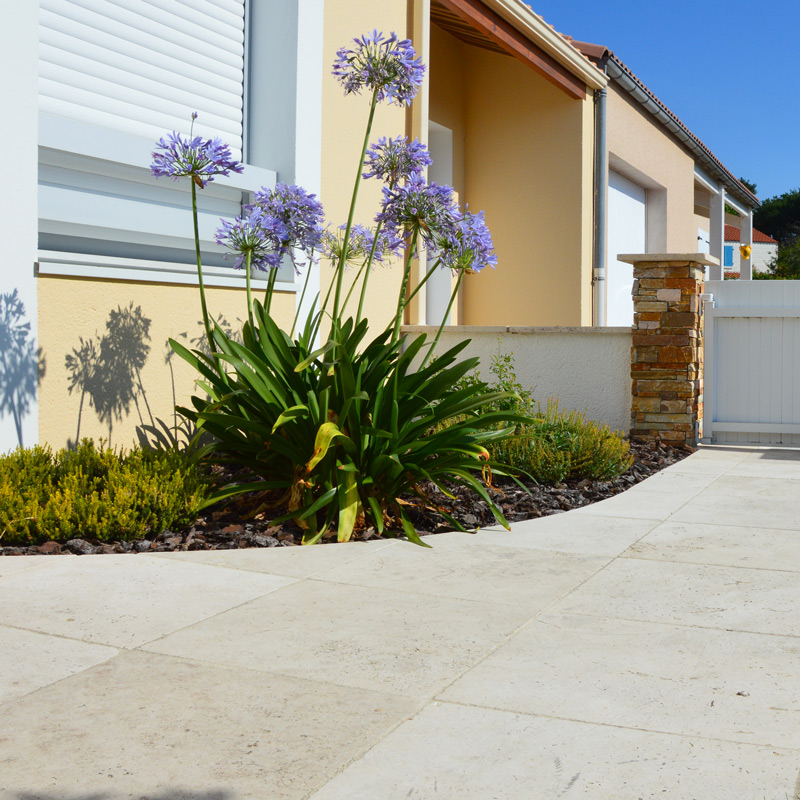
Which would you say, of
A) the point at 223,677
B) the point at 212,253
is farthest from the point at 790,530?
the point at 212,253

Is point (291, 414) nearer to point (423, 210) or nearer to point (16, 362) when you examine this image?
point (423, 210)

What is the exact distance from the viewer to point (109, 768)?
7.76 feet

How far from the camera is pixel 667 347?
8398mm

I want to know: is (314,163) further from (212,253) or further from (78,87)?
(78,87)

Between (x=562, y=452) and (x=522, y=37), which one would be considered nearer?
(x=562, y=452)

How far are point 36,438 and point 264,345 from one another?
60.4 inches

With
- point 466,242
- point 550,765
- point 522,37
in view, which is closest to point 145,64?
A: point 466,242

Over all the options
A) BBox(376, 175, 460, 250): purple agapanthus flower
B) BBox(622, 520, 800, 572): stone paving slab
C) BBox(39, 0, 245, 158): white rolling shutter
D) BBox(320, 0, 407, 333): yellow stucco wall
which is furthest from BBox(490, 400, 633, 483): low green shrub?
BBox(39, 0, 245, 158): white rolling shutter

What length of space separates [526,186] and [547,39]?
2.04 m

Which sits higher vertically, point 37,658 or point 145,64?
point 145,64

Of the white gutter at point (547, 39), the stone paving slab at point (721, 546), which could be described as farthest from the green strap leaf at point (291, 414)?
the white gutter at point (547, 39)

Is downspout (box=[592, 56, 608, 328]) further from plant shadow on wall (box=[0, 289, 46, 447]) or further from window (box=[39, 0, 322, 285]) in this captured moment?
plant shadow on wall (box=[0, 289, 46, 447])

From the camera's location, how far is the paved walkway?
92.7 inches

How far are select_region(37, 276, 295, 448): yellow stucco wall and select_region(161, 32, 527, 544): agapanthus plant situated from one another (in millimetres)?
902
